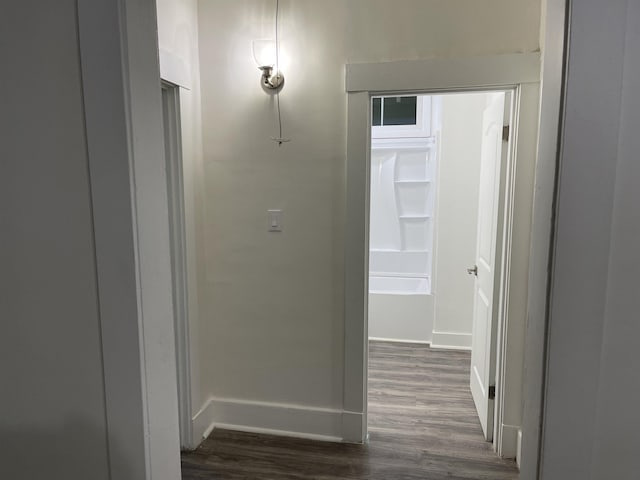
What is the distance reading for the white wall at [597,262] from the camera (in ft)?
2.73

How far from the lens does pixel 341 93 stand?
85.4 inches

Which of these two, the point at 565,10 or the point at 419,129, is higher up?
the point at 419,129

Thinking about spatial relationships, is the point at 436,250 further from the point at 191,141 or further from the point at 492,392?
the point at 191,141

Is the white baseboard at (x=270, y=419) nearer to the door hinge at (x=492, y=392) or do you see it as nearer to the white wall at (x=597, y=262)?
the door hinge at (x=492, y=392)

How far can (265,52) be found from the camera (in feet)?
7.09

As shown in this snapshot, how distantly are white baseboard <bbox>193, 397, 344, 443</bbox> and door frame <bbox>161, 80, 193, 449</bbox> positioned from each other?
0.42 feet

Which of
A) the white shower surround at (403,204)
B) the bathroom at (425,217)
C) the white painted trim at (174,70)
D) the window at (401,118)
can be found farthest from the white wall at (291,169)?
the window at (401,118)

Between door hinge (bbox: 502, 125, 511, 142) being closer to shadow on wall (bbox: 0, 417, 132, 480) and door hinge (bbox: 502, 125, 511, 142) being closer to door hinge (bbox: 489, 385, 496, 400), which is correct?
door hinge (bbox: 489, 385, 496, 400)

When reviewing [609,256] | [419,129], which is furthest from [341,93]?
[419,129]

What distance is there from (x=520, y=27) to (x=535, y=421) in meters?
1.80

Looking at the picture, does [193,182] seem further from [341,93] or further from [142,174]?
[142,174]

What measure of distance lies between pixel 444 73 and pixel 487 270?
3.76 ft

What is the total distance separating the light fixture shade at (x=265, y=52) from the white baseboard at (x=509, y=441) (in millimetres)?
2298

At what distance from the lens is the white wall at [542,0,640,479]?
0.83m
